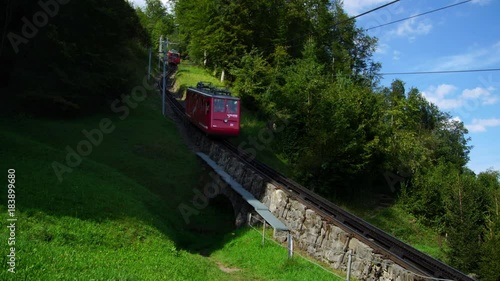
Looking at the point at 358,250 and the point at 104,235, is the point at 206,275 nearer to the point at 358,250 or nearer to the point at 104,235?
the point at 104,235

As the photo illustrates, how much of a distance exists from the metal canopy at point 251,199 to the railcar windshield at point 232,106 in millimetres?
3540

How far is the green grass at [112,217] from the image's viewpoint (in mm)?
8852

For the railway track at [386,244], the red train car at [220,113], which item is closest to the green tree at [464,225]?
the railway track at [386,244]

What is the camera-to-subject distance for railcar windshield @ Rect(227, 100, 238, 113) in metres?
25.1

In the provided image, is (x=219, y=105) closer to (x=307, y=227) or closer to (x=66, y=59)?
(x=307, y=227)

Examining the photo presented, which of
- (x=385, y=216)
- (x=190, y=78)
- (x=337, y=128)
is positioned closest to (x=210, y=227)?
(x=337, y=128)

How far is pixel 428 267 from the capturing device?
11891 millimetres

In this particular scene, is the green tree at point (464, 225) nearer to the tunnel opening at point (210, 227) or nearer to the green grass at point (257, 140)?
the green grass at point (257, 140)

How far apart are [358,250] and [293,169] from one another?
15.8m

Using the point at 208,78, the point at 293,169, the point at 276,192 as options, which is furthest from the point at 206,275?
the point at 208,78

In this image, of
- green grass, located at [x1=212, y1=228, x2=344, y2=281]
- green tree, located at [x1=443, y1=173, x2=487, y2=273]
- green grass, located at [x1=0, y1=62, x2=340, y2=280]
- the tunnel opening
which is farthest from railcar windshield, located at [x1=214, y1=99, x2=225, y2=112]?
green tree, located at [x1=443, y1=173, x2=487, y2=273]

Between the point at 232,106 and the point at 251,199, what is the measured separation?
28.9ft

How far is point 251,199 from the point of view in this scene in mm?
18047

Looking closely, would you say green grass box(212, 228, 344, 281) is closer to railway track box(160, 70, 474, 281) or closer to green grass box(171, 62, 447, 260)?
railway track box(160, 70, 474, 281)
